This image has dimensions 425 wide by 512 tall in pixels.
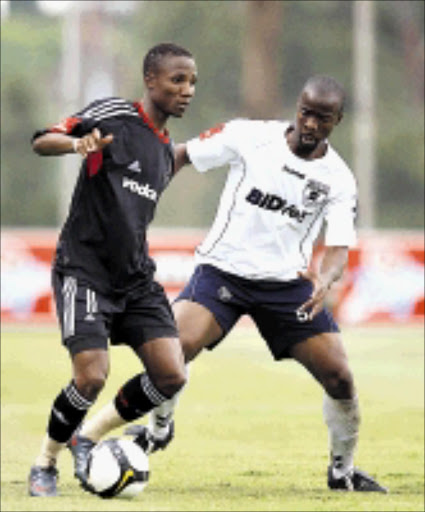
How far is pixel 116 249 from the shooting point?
8.76 meters

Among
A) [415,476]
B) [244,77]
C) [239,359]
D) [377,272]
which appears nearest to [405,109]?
[244,77]

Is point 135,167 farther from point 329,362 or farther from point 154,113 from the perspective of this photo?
point 329,362

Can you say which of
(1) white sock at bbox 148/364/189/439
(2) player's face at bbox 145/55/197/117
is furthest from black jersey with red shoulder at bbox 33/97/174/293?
(1) white sock at bbox 148/364/189/439

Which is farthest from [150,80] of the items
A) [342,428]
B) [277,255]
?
[342,428]

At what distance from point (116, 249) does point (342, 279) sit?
15.7 meters

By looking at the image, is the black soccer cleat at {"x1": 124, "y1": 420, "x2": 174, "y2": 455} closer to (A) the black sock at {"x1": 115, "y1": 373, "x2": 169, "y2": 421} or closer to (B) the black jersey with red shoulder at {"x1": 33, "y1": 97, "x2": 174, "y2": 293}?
(A) the black sock at {"x1": 115, "y1": 373, "x2": 169, "y2": 421}

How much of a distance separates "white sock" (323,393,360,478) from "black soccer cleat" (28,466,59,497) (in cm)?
167

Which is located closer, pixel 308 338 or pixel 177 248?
pixel 308 338

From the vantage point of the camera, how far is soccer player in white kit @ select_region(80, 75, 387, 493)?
31.7 feet

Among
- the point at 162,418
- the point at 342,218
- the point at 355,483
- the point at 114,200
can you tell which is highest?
the point at 114,200

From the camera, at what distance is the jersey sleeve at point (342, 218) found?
382 inches

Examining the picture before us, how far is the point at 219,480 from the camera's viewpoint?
10258 millimetres

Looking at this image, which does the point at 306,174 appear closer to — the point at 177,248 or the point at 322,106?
the point at 322,106

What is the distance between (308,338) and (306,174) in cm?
93
